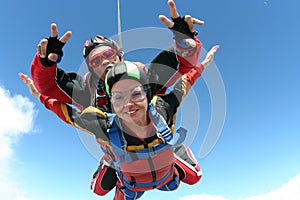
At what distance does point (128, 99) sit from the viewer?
1627 millimetres

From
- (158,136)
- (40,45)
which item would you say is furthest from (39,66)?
(158,136)

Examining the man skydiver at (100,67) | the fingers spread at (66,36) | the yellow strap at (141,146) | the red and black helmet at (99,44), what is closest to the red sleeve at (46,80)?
the man skydiver at (100,67)

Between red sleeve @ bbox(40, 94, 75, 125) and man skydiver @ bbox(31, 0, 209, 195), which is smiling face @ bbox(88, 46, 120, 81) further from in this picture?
red sleeve @ bbox(40, 94, 75, 125)

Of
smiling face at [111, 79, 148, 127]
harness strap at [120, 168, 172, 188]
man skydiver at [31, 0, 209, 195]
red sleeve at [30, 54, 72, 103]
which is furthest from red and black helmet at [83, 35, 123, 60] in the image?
harness strap at [120, 168, 172, 188]

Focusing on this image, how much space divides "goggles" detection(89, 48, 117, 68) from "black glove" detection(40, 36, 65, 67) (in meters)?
0.28

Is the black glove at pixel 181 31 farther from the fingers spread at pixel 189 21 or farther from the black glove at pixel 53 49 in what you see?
the black glove at pixel 53 49

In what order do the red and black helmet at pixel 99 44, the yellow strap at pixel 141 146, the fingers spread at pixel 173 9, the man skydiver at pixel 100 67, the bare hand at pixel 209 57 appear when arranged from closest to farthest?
the fingers spread at pixel 173 9
the man skydiver at pixel 100 67
the yellow strap at pixel 141 146
the bare hand at pixel 209 57
the red and black helmet at pixel 99 44

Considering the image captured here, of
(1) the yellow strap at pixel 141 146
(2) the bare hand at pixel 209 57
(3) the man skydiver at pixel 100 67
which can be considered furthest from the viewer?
(2) the bare hand at pixel 209 57

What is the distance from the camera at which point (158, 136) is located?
1.74 m

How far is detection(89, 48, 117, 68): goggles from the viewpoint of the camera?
203 centimetres

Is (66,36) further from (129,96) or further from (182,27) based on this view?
(182,27)

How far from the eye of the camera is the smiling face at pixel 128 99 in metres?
1.62

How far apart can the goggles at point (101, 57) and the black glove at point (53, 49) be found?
28 cm

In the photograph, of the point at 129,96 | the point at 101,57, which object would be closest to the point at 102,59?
the point at 101,57
